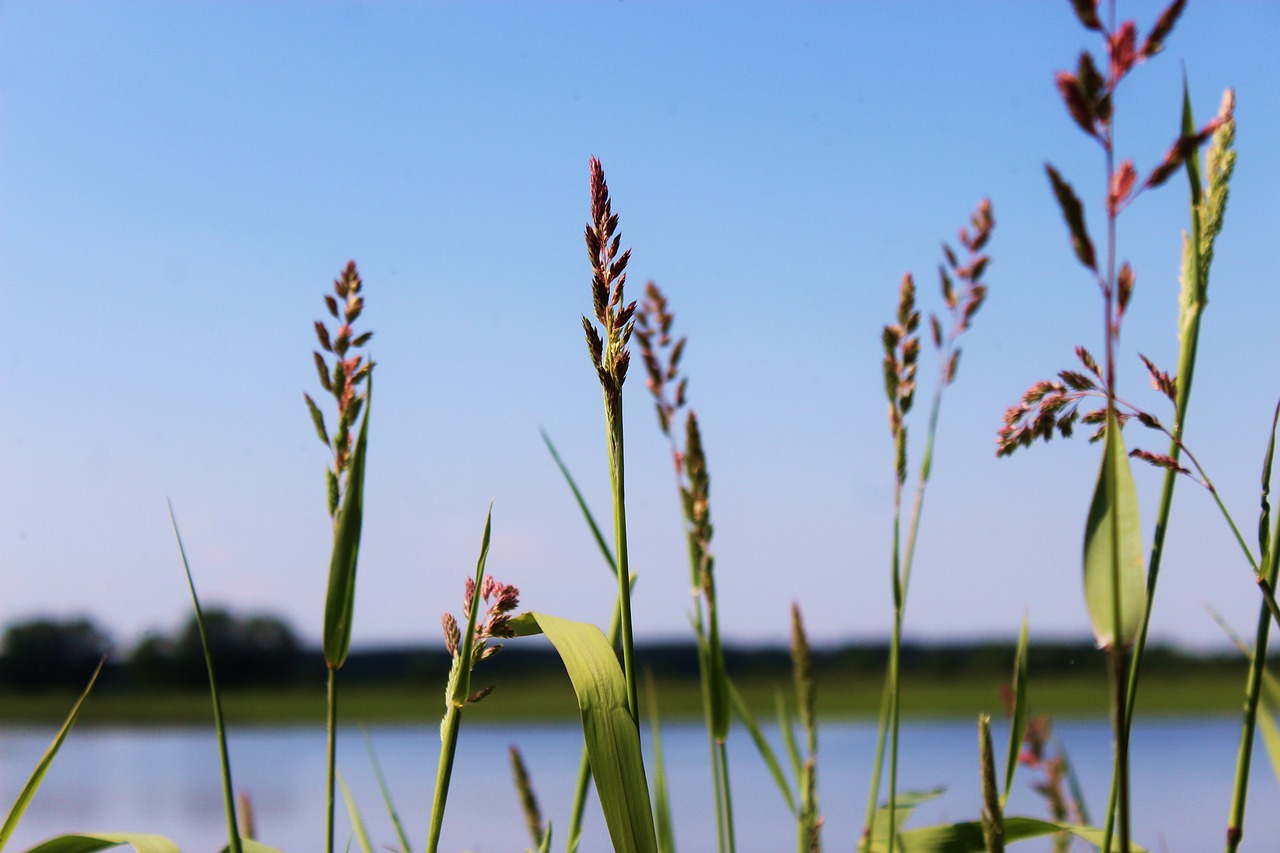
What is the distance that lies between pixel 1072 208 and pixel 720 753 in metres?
1.03

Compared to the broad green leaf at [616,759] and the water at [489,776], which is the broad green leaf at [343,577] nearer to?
the broad green leaf at [616,759]

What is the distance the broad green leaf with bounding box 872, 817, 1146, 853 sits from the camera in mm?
1113

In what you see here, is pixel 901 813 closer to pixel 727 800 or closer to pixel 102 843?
pixel 727 800

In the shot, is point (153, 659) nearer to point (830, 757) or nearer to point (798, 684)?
point (830, 757)

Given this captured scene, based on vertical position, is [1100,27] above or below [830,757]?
above

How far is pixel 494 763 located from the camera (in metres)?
37.6

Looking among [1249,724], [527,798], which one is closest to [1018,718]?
[1249,724]

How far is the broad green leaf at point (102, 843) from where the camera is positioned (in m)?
1.03

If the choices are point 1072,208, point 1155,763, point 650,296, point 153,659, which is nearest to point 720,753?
point 650,296

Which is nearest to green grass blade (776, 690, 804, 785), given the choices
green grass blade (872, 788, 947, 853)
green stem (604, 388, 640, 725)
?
green grass blade (872, 788, 947, 853)

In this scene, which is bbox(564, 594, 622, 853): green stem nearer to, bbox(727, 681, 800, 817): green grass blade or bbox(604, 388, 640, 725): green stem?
bbox(727, 681, 800, 817): green grass blade

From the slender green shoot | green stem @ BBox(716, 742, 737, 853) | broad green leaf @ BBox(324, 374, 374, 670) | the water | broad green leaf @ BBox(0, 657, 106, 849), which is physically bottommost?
the water

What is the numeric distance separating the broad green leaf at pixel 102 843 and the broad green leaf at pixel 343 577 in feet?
1.30

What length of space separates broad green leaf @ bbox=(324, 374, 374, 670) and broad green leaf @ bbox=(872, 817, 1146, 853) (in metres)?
0.74
